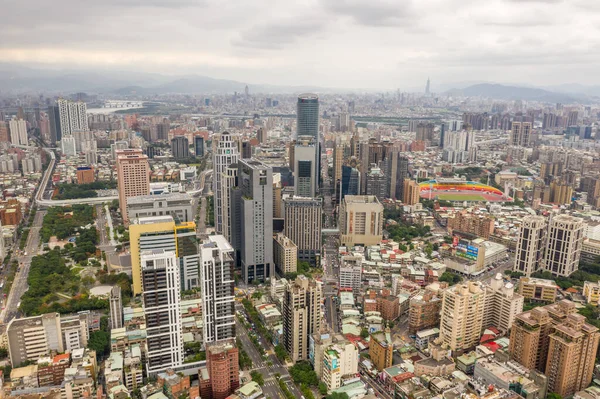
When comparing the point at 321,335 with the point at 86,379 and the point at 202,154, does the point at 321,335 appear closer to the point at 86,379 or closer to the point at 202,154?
the point at 86,379

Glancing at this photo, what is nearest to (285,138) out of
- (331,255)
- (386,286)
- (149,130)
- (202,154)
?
(202,154)

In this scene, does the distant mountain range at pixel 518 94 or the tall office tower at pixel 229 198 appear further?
the distant mountain range at pixel 518 94

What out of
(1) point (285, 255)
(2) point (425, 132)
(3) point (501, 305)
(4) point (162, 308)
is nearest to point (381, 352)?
Answer: (3) point (501, 305)

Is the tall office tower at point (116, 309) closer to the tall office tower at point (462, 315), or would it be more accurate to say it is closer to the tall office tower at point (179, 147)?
the tall office tower at point (462, 315)

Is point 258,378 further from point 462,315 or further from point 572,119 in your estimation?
point 572,119

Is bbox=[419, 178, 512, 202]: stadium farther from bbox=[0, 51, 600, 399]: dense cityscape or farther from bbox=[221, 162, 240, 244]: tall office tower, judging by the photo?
bbox=[221, 162, 240, 244]: tall office tower

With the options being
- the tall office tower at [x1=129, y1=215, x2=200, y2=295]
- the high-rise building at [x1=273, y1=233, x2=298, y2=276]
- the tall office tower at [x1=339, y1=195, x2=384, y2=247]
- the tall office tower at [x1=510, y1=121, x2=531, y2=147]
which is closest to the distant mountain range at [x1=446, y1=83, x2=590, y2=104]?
the tall office tower at [x1=510, y1=121, x2=531, y2=147]

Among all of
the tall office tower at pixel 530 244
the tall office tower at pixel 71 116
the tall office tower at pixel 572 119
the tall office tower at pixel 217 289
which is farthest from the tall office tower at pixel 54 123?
the tall office tower at pixel 572 119
